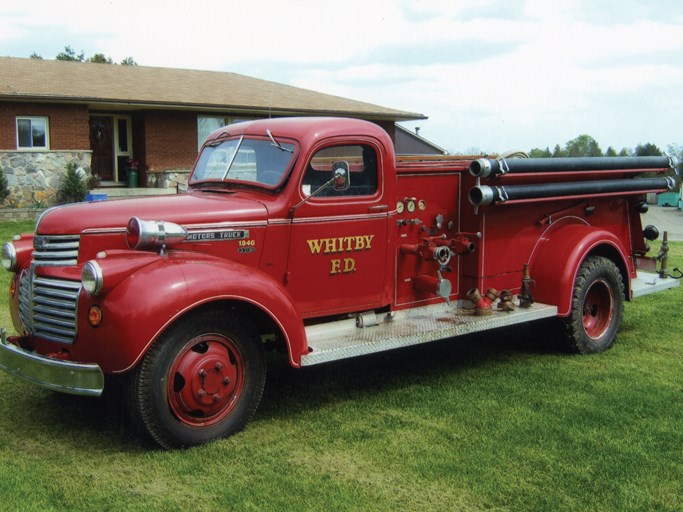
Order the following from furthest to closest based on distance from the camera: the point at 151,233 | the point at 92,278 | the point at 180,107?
the point at 180,107, the point at 151,233, the point at 92,278

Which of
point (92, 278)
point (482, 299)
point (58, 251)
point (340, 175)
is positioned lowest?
point (482, 299)

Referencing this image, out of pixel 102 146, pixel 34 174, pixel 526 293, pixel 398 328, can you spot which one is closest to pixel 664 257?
pixel 526 293

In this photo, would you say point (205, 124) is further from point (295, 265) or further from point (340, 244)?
point (295, 265)

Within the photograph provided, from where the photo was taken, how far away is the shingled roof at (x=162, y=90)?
2072 centimetres

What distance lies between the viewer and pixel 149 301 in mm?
4250

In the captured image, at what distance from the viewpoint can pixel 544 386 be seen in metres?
5.76

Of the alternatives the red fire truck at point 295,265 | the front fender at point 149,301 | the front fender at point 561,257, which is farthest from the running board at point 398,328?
the front fender at point 149,301

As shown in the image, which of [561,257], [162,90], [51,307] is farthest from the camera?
[162,90]

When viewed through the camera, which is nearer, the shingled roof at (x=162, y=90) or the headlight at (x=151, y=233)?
the headlight at (x=151, y=233)

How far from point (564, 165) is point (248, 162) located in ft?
9.20

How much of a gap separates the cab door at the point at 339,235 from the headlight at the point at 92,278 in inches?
56.7

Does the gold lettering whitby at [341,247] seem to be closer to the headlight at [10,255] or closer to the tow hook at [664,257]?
the headlight at [10,255]

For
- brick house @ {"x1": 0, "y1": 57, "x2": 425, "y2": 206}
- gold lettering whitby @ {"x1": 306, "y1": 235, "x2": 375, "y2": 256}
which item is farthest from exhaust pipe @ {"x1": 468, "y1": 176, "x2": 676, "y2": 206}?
brick house @ {"x1": 0, "y1": 57, "x2": 425, "y2": 206}

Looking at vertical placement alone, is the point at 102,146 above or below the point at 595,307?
above
